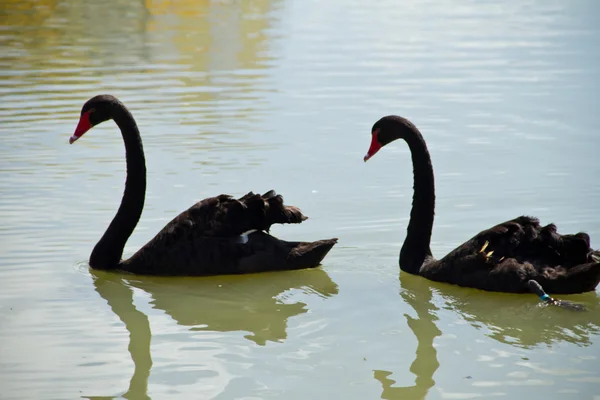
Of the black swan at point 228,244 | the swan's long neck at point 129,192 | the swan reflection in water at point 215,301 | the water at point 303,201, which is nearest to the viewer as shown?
the water at point 303,201

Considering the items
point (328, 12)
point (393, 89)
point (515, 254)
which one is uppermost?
point (328, 12)

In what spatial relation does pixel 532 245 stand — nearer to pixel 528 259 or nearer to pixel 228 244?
pixel 528 259

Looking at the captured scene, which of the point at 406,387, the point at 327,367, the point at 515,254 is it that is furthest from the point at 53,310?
the point at 515,254

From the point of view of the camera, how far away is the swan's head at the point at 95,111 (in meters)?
6.48

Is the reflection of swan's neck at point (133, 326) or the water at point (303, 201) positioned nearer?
the reflection of swan's neck at point (133, 326)

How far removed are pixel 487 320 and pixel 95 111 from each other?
9.16 feet

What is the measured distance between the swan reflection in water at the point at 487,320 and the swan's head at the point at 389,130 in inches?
35.6

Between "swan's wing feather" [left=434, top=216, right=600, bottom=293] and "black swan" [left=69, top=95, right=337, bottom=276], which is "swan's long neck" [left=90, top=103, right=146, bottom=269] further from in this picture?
"swan's wing feather" [left=434, top=216, right=600, bottom=293]

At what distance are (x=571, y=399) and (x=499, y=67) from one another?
9860 millimetres

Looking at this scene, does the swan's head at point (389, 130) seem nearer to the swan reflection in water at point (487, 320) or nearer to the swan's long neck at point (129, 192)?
the swan reflection in water at point (487, 320)

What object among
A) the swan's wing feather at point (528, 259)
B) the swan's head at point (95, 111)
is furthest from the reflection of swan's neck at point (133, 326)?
the swan's wing feather at point (528, 259)

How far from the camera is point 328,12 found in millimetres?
21375

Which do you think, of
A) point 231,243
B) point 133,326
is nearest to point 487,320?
point 231,243

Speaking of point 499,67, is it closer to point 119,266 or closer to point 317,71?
point 317,71
